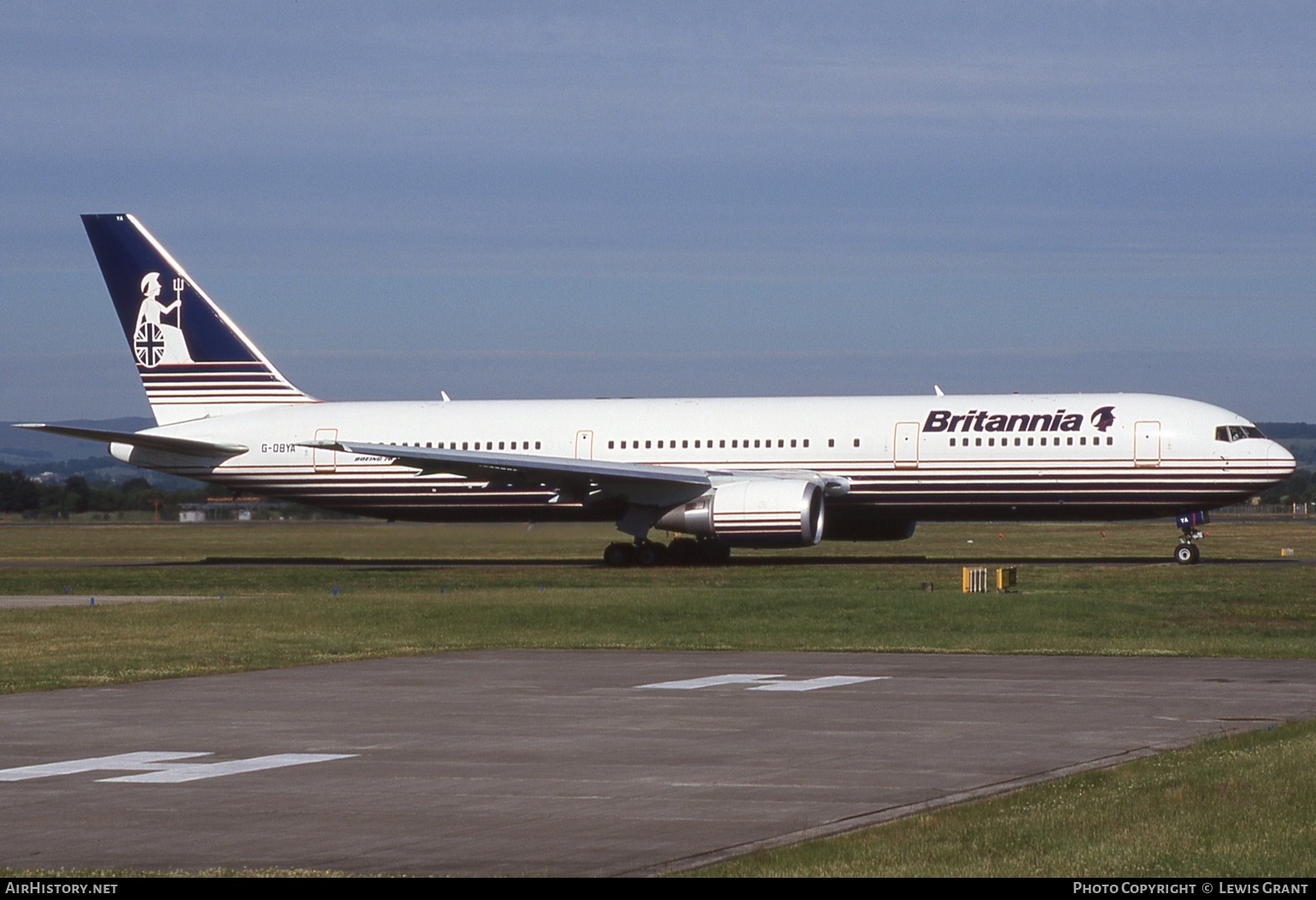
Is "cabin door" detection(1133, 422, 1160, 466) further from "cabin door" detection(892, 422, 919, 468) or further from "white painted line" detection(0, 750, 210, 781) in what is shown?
"white painted line" detection(0, 750, 210, 781)

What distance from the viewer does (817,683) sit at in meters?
17.7

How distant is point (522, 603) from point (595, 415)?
15.4 meters

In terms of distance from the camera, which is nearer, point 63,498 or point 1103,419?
point 1103,419

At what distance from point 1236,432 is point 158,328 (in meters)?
27.5

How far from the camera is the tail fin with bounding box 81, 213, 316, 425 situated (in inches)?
1797

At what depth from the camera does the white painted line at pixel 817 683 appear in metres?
17.3

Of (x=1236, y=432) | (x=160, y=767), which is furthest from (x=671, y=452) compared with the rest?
(x=160, y=767)

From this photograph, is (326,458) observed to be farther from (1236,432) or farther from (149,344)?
(1236,432)

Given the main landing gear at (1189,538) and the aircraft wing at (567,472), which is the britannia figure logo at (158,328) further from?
the main landing gear at (1189,538)

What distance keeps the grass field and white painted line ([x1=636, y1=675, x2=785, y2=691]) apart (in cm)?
351

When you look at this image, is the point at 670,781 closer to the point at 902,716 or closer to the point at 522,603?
the point at 902,716

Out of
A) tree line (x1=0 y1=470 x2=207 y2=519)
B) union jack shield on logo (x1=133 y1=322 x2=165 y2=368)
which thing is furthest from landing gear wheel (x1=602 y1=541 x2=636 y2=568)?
tree line (x1=0 y1=470 x2=207 y2=519)

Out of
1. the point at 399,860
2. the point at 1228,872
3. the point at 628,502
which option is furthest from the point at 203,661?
the point at 628,502

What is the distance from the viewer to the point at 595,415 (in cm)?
4300
